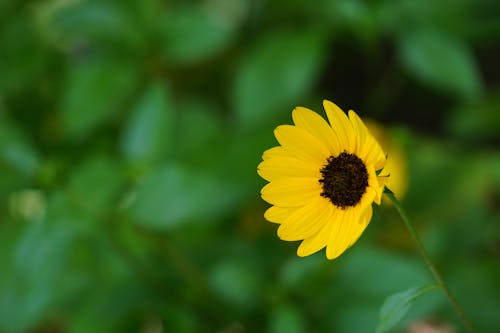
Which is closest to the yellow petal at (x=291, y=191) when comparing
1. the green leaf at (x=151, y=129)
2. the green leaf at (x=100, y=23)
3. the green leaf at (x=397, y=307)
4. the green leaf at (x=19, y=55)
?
the green leaf at (x=397, y=307)

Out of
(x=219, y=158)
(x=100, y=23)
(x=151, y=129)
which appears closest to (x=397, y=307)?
(x=151, y=129)

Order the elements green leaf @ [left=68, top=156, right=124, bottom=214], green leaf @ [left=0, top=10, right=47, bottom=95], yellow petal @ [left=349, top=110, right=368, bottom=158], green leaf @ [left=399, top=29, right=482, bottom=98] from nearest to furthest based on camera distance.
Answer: yellow petal @ [left=349, top=110, right=368, bottom=158] < green leaf @ [left=68, top=156, right=124, bottom=214] < green leaf @ [left=399, top=29, right=482, bottom=98] < green leaf @ [left=0, top=10, right=47, bottom=95]

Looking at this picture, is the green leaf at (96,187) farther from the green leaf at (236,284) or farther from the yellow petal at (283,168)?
the yellow petal at (283,168)

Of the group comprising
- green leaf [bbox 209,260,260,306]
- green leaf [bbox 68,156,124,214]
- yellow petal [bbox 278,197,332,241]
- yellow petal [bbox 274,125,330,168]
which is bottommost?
green leaf [bbox 209,260,260,306]

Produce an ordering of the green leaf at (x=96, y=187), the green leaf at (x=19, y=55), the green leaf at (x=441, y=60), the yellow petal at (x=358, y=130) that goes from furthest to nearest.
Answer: the green leaf at (x=19, y=55)
the green leaf at (x=441, y=60)
the green leaf at (x=96, y=187)
the yellow petal at (x=358, y=130)

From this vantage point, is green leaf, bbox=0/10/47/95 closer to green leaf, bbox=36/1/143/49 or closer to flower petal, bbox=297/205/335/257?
green leaf, bbox=36/1/143/49

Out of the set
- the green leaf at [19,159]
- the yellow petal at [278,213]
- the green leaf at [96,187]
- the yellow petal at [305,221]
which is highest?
the green leaf at [19,159]

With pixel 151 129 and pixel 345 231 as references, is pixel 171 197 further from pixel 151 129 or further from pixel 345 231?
pixel 345 231

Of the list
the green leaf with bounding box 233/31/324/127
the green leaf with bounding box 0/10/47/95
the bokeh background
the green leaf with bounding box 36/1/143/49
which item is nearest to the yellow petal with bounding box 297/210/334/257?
the bokeh background

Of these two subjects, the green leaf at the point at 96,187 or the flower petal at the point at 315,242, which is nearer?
the flower petal at the point at 315,242
